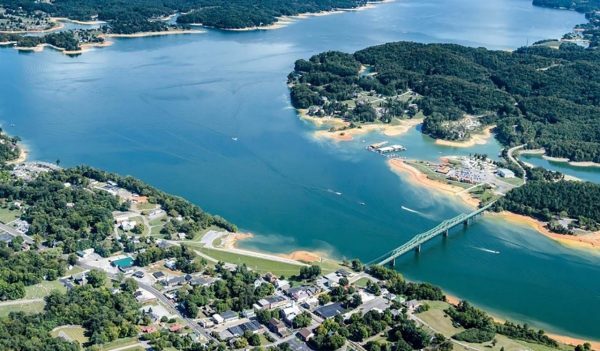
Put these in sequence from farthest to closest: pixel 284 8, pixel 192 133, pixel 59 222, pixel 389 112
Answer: pixel 284 8 → pixel 389 112 → pixel 192 133 → pixel 59 222

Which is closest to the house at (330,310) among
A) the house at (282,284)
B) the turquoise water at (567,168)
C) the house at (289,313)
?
the house at (289,313)

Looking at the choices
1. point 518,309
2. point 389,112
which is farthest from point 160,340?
point 389,112

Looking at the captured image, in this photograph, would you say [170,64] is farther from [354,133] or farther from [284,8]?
[284,8]

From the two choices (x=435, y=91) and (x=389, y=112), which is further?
(x=435, y=91)

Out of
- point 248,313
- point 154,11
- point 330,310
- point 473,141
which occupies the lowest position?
point 330,310

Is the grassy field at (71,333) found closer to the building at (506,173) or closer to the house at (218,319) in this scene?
the house at (218,319)

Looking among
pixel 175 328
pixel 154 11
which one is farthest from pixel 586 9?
pixel 175 328

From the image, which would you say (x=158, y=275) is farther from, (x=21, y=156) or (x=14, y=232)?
(x=21, y=156)
